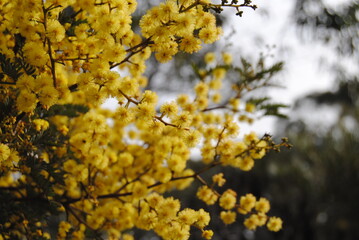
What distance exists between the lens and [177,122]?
1.39 m

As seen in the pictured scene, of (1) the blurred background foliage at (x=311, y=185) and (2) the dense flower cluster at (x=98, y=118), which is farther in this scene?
(1) the blurred background foliage at (x=311, y=185)

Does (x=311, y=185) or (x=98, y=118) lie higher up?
(x=311, y=185)

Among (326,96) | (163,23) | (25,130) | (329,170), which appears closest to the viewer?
(163,23)

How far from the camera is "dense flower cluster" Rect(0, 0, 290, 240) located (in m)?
1.31

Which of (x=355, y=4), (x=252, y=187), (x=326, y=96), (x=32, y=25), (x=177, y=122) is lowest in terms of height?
(x=177, y=122)

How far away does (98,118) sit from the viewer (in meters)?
1.63

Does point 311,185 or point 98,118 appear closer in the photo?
point 98,118

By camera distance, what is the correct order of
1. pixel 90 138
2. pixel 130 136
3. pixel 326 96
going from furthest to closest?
pixel 326 96 < pixel 130 136 < pixel 90 138

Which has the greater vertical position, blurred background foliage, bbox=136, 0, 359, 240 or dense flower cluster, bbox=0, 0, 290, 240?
blurred background foliage, bbox=136, 0, 359, 240

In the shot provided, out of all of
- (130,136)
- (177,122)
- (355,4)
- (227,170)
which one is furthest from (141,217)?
(227,170)

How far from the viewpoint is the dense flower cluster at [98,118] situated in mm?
1306

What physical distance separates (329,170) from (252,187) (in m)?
2.13

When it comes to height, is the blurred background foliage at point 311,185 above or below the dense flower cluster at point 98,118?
above

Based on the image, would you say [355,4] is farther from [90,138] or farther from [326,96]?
[326,96]
